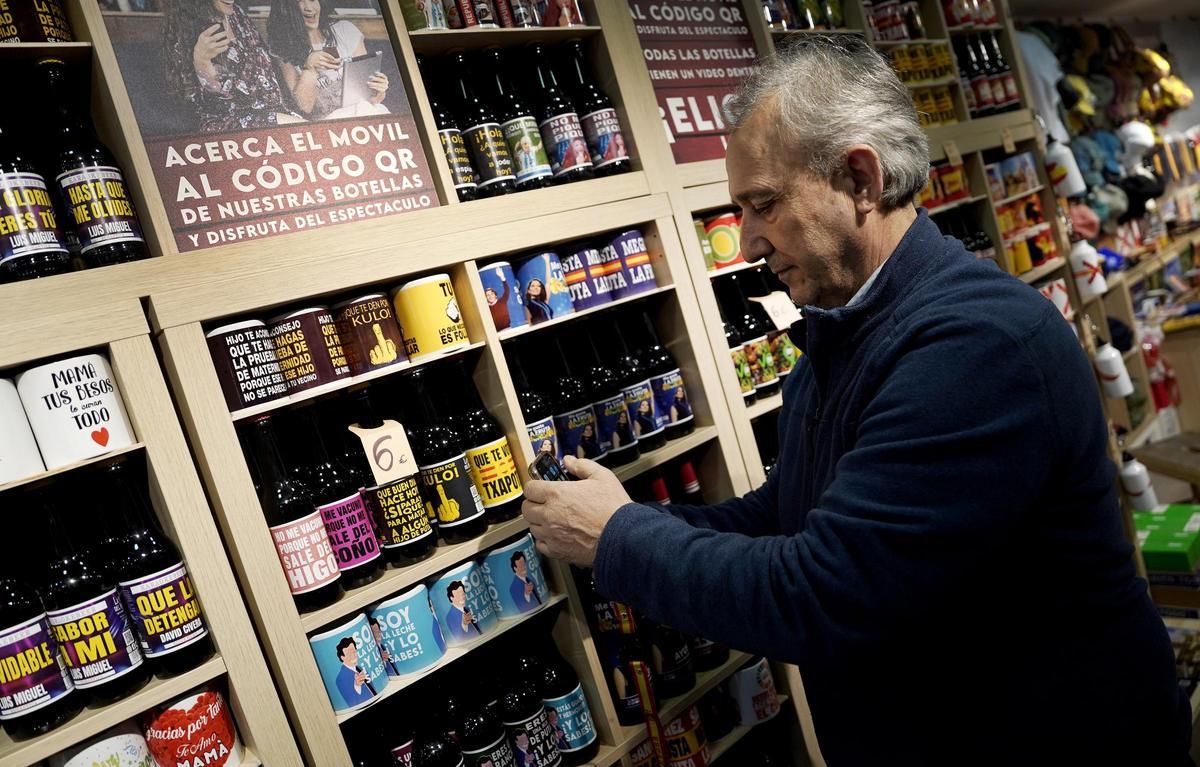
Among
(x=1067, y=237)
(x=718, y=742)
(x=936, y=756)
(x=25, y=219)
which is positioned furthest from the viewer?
(x=1067, y=237)

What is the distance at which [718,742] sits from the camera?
217cm

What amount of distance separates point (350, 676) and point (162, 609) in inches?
14.1

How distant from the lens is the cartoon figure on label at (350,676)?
157cm

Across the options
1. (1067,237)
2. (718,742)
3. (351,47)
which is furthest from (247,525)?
(1067,237)

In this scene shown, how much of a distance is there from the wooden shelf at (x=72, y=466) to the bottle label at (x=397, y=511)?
0.43 metres

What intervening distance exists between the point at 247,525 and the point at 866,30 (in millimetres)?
2515

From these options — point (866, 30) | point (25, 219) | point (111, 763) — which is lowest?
point (111, 763)

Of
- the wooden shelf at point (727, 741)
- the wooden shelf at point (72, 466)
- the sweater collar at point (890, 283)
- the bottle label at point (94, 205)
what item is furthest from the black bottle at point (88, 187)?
the wooden shelf at point (727, 741)

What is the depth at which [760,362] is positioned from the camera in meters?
2.34

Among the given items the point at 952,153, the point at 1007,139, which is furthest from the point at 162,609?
the point at 1007,139

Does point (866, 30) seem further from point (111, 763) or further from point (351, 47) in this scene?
point (111, 763)

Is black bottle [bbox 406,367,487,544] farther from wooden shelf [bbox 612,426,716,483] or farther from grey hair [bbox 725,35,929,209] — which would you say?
grey hair [bbox 725,35,929,209]

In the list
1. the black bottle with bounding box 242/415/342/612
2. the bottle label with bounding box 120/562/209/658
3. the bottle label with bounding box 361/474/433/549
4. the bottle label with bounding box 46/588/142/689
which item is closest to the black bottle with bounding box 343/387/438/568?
the bottle label with bounding box 361/474/433/549

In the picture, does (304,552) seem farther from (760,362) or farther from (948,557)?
(760,362)
